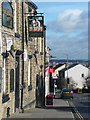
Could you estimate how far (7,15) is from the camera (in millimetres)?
15156

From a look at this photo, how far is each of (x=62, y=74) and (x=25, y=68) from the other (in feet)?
238

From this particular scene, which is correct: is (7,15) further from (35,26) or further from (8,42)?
(35,26)

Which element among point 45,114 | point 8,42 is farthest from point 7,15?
point 45,114

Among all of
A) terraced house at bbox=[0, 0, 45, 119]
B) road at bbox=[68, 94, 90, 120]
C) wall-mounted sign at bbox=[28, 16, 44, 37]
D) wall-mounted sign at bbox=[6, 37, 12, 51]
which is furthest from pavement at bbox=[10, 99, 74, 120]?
wall-mounted sign at bbox=[28, 16, 44, 37]

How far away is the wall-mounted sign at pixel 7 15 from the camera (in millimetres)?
14491

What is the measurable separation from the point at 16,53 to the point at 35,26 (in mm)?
3016

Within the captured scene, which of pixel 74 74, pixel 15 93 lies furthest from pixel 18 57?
pixel 74 74

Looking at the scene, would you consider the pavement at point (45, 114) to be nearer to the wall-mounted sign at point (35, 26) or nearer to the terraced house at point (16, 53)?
the terraced house at point (16, 53)

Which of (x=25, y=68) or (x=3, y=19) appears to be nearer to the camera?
(x=3, y=19)

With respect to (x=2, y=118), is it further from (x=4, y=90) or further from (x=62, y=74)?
(x=62, y=74)

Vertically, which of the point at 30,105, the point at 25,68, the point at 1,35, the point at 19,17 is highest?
the point at 19,17

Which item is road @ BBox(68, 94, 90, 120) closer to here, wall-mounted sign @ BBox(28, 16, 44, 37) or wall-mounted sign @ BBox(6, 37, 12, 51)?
wall-mounted sign @ BBox(28, 16, 44, 37)

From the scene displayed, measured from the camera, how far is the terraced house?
14609 mm

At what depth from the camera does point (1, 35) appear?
553 inches
